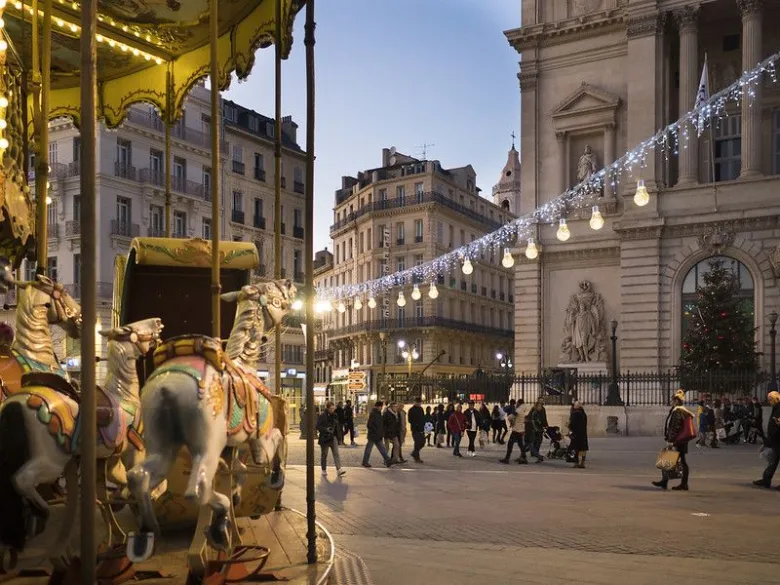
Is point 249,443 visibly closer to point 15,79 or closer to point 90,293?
point 90,293

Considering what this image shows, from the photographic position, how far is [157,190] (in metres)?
44.8

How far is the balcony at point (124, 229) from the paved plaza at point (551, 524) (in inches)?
984

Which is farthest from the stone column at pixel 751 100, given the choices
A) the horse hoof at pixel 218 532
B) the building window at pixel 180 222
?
the horse hoof at pixel 218 532

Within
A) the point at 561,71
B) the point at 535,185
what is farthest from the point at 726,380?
the point at 561,71

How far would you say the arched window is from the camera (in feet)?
121

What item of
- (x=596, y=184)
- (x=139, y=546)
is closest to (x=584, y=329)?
(x=596, y=184)

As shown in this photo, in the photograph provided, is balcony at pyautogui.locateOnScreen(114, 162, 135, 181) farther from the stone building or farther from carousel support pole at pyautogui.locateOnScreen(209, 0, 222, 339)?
carousel support pole at pyautogui.locateOnScreen(209, 0, 222, 339)

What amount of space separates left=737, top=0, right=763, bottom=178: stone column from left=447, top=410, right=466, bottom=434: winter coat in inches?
743

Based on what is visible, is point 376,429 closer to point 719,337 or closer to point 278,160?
point 278,160

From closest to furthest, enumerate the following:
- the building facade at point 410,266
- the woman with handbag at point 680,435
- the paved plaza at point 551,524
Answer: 1. the paved plaza at point 551,524
2. the woman with handbag at point 680,435
3. the building facade at point 410,266

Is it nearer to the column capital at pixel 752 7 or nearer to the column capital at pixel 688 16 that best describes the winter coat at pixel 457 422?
the column capital at pixel 688 16

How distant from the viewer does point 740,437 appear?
100ft

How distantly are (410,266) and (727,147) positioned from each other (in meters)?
37.2

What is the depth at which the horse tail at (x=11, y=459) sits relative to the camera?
5.85m
